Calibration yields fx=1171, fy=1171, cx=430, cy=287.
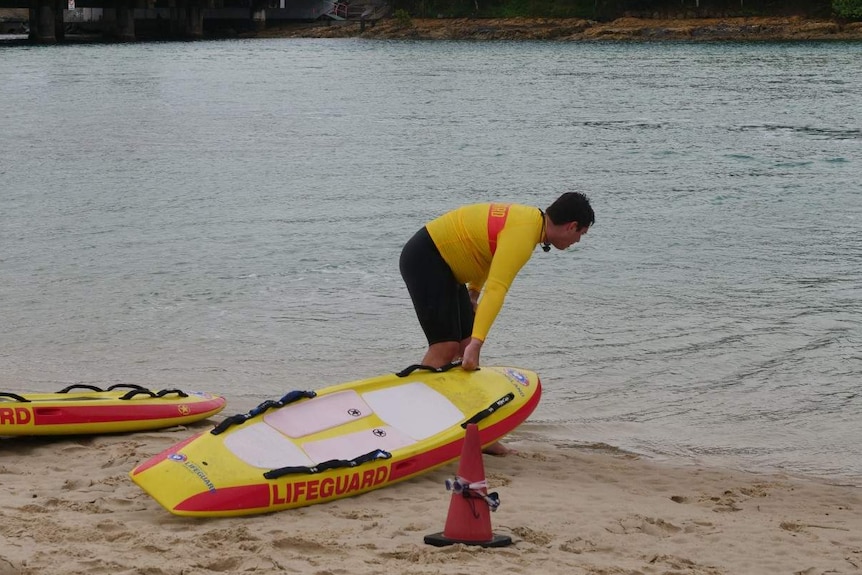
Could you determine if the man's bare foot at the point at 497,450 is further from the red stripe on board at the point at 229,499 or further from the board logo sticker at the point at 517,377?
the red stripe on board at the point at 229,499

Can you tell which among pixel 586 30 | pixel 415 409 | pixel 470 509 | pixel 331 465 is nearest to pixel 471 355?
pixel 415 409

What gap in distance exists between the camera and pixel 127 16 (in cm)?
9281

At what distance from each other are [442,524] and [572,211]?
1.96 m

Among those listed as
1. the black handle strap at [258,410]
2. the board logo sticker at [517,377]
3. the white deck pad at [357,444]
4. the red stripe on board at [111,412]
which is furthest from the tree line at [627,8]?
the black handle strap at [258,410]

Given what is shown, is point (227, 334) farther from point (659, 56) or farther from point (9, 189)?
point (659, 56)

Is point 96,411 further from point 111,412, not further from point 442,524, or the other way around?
point 442,524

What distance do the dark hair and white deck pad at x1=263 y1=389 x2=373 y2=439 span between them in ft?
5.29

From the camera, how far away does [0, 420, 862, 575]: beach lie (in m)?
5.13

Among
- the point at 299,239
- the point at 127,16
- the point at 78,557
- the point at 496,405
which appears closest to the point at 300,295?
the point at 299,239

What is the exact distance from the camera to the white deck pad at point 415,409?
696 centimetres

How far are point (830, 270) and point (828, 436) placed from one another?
6388 mm

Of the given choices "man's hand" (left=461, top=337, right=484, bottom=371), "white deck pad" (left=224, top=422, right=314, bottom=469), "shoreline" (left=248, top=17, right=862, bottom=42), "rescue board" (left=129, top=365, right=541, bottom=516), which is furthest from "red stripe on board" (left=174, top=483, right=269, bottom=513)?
"shoreline" (left=248, top=17, right=862, bottom=42)

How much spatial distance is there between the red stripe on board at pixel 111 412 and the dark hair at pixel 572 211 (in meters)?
2.92

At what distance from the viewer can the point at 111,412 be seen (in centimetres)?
764
